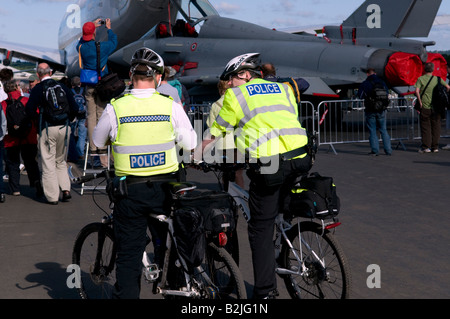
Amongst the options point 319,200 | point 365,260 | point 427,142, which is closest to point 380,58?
point 427,142

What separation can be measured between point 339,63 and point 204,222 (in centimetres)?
1465

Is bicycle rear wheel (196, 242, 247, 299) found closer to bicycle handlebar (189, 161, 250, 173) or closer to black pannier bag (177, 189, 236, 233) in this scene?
black pannier bag (177, 189, 236, 233)

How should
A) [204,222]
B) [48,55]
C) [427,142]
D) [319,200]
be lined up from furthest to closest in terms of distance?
[48,55] < [427,142] < [319,200] < [204,222]

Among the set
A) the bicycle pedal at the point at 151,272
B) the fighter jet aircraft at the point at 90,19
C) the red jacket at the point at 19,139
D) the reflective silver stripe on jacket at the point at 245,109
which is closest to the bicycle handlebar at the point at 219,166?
the reflective silver stripe on jacket at the point at 245,109

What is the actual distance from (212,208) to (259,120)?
73cm

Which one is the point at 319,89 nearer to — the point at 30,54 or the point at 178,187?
the point at 178,187

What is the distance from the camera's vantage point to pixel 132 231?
3.88 meters

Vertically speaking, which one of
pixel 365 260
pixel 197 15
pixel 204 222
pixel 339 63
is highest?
pixel 197 15

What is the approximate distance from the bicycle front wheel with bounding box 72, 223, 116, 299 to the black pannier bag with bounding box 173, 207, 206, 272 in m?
0.69

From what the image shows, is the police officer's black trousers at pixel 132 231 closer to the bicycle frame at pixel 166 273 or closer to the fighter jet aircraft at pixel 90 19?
the bicycle frame at pixel 166 273

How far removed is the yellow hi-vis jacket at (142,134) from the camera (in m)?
3.88

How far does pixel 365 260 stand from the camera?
582cm
